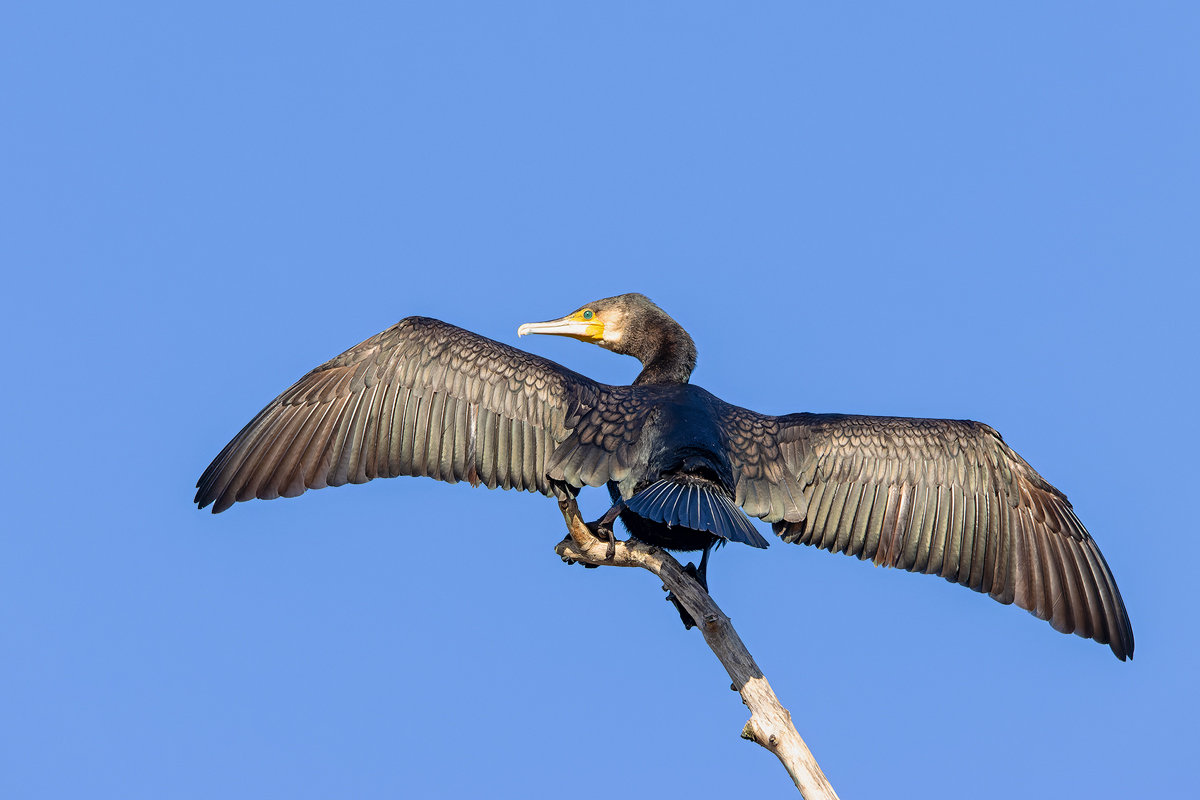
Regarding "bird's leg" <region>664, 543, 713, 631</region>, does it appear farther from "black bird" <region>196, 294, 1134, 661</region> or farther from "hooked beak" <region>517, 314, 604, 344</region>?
"hooked beak" <region>517, 314, 604, 344</region>

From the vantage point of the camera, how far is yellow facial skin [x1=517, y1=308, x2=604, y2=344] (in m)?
10.1

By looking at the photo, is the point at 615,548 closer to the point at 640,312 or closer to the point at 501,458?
the point at 501,458

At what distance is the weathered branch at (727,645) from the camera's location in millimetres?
6066

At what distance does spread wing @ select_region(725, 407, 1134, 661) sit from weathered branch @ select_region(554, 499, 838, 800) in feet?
4.82

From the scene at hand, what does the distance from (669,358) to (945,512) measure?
243 cm

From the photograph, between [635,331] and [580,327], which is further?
[580,327]

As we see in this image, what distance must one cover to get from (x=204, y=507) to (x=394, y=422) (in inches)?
59.6

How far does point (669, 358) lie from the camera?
941cm

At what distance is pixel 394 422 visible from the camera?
334 inches

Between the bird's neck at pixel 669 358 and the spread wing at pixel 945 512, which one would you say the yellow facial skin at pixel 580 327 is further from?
the spread wing at pixel 945 512

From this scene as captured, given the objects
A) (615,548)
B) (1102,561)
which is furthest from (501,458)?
(1102,561)

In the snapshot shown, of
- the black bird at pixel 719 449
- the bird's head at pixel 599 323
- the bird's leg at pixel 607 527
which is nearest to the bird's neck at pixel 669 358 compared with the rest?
the black bird at pixel 719 449

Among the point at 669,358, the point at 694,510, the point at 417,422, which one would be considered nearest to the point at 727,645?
the point at 694,510

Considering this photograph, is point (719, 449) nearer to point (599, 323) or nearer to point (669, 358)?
point (669, 358)
